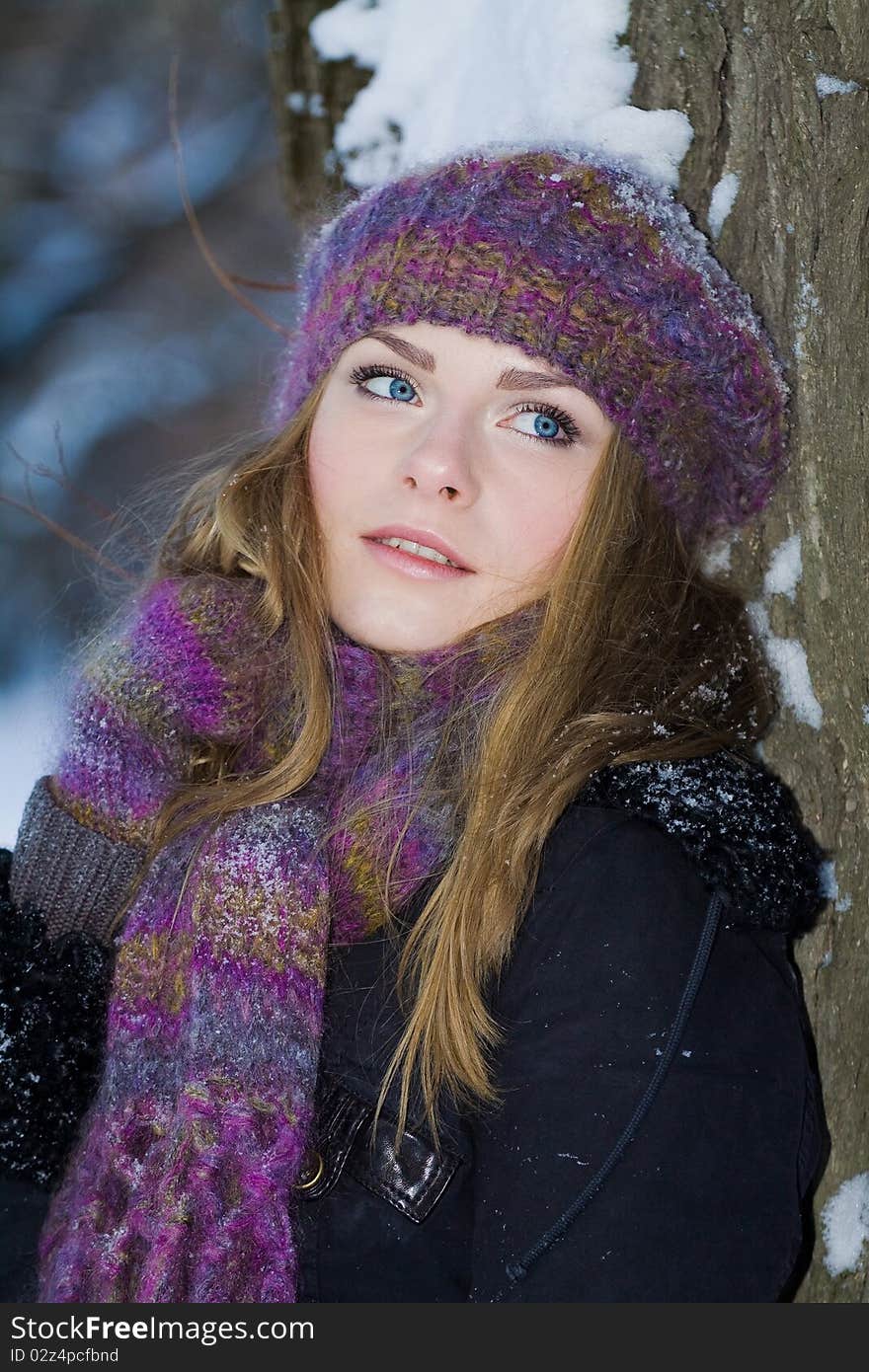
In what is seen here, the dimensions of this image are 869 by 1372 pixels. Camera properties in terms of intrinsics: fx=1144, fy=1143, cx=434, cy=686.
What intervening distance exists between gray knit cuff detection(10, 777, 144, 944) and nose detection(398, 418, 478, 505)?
74cm

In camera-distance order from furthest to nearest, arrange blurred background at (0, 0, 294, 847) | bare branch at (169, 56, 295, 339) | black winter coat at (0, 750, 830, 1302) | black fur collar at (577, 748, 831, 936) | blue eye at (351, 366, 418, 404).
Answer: blurred background at (0, 0, 294, 847) → bare branch at (169, 56, 295, 339) → blue eye at (351, 366, 418, 404) → black fur collar at (577, 748, 831, 936) → black winter coat at (0, 750, 830, 1302)

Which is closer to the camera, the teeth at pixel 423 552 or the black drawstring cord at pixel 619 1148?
the black drawstring cord at pixel 619 1148

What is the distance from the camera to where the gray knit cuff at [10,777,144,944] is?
5.92 ft

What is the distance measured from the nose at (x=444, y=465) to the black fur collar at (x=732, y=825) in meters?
0.46

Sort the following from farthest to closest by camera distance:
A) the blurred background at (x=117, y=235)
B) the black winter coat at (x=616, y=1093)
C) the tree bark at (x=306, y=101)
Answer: the blurred background at (x=117, y=235), the tree bark at (x=306, y=101), the black winter coat at (x=616, y=1093)

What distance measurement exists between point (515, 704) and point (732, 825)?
362mm

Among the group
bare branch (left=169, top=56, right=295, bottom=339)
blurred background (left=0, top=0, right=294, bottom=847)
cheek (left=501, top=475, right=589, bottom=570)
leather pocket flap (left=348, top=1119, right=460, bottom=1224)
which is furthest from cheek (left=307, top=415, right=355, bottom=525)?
blurred background (left=0, top=0, right=294, bottom=847)

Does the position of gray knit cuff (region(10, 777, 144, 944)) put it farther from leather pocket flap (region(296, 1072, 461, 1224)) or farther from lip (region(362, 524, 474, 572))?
lip (region(362, 524, 474, 572))

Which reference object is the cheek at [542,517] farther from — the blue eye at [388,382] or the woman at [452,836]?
the blue eye at [388,382]

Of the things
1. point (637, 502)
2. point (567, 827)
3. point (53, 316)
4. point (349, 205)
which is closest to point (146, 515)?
point (349, 205)

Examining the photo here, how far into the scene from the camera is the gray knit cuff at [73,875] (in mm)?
1805

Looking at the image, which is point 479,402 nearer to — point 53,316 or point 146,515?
point 146,515

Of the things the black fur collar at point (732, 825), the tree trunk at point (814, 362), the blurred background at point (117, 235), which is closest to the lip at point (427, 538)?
the black fur collar at point (732, 825)

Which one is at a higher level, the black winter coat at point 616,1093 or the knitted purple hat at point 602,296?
the knitted purple hat at point 602,296
